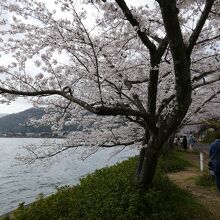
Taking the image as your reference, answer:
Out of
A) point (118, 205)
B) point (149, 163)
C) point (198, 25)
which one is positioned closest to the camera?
point (198, 25)

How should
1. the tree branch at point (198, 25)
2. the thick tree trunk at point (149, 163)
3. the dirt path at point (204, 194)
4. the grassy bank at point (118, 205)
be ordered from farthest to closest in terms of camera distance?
1. the dirt path at point (204, 194)
2. the thick tree trunk at point (149, 163)
3. the grassy bank at point (118, 205)
4. the tree branch at point (198, 25)

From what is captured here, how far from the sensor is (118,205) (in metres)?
7.98

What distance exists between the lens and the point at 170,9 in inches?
202

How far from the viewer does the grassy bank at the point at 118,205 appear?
301 inches

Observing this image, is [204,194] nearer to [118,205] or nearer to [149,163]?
[149,163]

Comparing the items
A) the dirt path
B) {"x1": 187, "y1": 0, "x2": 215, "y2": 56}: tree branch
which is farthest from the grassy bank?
{"x1": 187, "y1": 0, "x2": 215, "y2": 56}: tree branch

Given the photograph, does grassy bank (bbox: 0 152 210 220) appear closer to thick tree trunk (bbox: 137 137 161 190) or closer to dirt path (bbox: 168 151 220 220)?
thick tree trunk (bbox: 137 137 161 190)

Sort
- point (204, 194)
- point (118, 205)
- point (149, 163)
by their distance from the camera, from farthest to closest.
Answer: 1. point (204, 194)
2. point (149, 163)
3. point (118, 205)

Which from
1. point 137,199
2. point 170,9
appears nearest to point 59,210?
point 137,199

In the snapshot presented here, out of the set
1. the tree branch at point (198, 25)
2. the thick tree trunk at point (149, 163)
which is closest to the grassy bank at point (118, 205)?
the thick tree trunk at point (149, 163)

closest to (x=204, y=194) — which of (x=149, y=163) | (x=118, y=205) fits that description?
(x=149, y=163)

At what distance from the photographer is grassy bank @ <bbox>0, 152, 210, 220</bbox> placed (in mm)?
7648

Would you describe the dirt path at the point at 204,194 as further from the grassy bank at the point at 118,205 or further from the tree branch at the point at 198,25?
the tree branch at the point at 198,25

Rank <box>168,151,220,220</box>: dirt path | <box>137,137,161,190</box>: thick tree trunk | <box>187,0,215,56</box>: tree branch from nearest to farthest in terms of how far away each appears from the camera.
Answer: <box>187,0,215,56</box>: tree branch, <box>137,137,161,190</box>: thick tree trunk, <box>168,151,220,220</box>: dirt path
